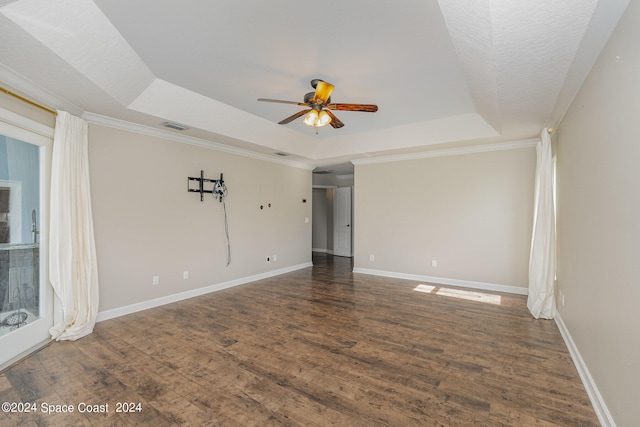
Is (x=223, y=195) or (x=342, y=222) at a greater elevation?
(x=223, y=195)

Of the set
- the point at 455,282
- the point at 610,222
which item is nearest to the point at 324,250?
the point at 455,282

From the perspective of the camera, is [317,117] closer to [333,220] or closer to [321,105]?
[321,105]

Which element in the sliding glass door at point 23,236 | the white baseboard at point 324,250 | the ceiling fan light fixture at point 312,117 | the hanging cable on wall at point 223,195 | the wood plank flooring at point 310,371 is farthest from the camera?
the white baseboard at point 324,250

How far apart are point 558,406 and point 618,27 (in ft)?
8.17

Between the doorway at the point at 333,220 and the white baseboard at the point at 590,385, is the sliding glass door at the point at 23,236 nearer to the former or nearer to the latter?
the white baseboard at the point at 590,385

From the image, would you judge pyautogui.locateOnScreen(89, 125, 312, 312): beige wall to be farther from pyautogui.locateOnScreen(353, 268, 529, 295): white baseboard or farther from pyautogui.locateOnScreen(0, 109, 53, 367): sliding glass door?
pyautogui.locateOnScreen(353, 268, 529, 295): white baseboard

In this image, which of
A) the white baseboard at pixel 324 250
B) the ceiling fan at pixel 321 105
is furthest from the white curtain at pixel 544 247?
the white baseboard at pixel 324 250

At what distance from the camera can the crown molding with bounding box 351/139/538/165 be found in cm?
484

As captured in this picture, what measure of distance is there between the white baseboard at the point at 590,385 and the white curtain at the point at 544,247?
63cm

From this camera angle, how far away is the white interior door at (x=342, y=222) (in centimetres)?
895

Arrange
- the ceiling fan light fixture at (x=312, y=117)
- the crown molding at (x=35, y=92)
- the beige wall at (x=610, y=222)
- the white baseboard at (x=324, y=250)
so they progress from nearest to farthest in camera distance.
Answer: the beige wall at (x=610, y=222) < the crown molding at (x=35, y=92) < the ceiling fan light fixture at (x=312, y=117) < the white baseboard at (x=324, y=250)

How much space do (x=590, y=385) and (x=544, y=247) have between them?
205cm

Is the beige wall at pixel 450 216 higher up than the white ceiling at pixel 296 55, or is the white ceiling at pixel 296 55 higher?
the white ceiling at pixel 296 55

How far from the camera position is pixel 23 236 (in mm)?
2908
